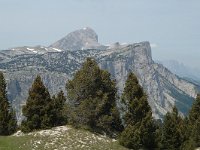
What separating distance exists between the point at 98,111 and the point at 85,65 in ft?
28.0

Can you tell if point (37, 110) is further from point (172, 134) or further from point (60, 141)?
point (172, 134)

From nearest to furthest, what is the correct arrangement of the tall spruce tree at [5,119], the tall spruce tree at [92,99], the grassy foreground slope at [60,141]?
the grassy foreground slope at [60,141], the tall spruce tree at [92,99], the tall spruce tree at [5,119]

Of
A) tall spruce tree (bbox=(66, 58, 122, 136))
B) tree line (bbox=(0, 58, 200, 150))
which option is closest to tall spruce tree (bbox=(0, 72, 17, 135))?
tree line (bbox=(0, 58, 200, 150))

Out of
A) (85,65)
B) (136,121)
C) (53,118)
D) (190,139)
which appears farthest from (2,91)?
(190,139)

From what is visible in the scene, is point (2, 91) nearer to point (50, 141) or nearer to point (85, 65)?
point (85, 65)

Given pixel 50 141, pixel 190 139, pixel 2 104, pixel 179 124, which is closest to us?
pixel 50 141

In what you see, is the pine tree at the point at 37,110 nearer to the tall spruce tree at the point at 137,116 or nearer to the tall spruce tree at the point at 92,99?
the tall spruce tree at the point at 92,99

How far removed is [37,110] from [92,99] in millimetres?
10589

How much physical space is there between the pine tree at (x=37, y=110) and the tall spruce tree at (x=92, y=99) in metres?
4.77

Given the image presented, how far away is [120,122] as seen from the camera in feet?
265

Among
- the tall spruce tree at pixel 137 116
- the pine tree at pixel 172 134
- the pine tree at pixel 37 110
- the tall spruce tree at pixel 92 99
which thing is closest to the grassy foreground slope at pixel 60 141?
the tall spruce tree at pixel 137 116

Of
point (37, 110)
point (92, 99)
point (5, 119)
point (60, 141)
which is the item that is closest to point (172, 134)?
point (92, 99)

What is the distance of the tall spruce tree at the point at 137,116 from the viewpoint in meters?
68.5

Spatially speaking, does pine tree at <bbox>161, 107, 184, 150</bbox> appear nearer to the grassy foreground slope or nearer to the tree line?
the tree line
